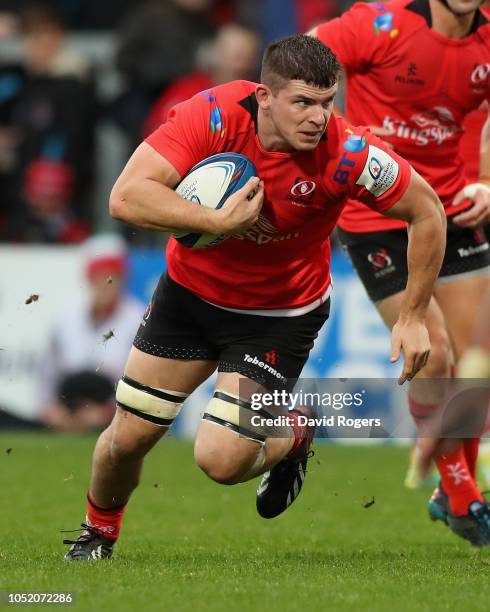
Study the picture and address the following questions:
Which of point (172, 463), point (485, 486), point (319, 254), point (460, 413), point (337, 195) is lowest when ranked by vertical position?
point (172, 463)

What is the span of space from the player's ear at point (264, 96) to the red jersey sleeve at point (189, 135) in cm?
17

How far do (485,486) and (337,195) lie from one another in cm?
376

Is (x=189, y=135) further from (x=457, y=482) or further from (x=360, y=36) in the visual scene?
(x=457, y=482)

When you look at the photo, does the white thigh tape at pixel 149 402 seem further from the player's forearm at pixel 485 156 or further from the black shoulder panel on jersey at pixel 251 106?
the player's forearm at pixel 485 156

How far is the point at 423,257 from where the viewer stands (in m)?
5.76

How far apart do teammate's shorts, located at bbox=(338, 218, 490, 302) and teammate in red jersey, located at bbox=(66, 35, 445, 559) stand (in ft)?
2.75

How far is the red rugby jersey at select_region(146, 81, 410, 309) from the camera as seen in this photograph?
5.57 m

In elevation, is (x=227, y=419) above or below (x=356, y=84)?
below

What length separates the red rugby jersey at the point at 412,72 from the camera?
6.78 metres

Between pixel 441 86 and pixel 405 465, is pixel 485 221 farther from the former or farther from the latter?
pixel 405 465

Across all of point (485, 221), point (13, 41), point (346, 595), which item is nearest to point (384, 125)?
point (485, 221)

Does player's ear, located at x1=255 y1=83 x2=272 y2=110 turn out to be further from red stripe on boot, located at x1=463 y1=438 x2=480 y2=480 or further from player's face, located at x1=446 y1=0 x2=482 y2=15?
red stripe on boot, located at x1=463 y1=438 x2=480 y2=480

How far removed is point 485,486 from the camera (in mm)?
8898

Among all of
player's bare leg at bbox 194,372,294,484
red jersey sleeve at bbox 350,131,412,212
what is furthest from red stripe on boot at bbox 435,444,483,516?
red jersey sleeve at bbox 350,131,412,212
